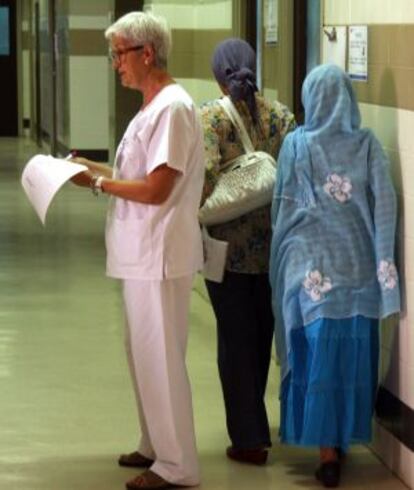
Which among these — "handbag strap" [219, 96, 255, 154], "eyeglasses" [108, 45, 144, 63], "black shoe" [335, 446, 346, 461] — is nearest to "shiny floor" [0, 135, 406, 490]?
"black shoe" [335, 446, 346, 461]

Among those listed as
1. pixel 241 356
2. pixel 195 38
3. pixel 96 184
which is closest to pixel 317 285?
pixel 241 356

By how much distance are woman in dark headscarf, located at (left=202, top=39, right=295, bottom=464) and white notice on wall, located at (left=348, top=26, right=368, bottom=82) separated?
1.02ft

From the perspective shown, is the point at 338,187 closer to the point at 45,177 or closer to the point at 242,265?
the point at 242,265

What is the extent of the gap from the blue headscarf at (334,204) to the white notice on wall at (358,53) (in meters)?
0.36

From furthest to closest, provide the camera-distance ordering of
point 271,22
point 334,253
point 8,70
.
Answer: point 8,70
point 271,22
point 334,253

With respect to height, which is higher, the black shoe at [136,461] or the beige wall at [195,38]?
the beige wall at [195,38]

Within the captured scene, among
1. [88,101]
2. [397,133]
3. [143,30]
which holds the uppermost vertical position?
[143,30]

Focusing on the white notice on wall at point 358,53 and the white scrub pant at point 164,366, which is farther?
the white notice on wall at point 358,53

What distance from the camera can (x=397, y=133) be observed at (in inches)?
175

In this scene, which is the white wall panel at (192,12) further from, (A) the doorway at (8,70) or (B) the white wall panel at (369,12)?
(A) the doorway at (8,70)

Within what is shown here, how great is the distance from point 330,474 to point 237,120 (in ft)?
4.35

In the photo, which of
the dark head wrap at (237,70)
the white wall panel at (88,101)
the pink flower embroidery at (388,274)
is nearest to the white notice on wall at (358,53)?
the dark head wrap at (237,70)

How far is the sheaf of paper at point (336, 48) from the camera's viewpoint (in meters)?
4.95

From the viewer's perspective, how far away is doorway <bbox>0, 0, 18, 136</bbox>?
2475 centimetres
